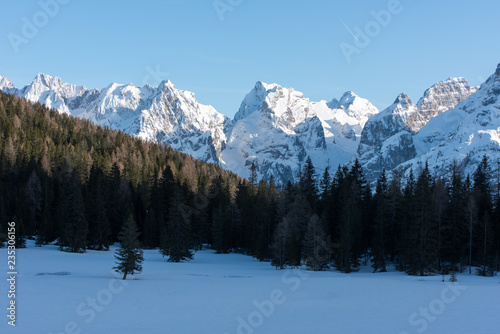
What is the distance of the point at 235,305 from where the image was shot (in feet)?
81.3

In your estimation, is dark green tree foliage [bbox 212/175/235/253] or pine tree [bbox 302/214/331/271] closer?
pine tree [bbox 302/214/331/271]

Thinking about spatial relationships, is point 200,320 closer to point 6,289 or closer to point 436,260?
point 6,289

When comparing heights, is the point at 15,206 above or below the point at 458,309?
above

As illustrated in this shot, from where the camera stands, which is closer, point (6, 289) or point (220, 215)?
point (6, 289)

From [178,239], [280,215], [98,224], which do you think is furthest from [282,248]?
[98,224]

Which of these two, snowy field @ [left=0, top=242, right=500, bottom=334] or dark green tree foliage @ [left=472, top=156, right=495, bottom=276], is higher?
dark green tree foliage @ [left=472, top=156, right=495, bottom=276]

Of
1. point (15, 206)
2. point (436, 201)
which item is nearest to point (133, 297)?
point (436, 201)

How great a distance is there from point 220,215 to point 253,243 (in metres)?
8.27

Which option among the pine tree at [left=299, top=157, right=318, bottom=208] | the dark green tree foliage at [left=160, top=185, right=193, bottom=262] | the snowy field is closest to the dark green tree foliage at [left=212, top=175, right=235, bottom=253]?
the dark green tree foliage at [left=160, top=185, right=193, bottom=262]

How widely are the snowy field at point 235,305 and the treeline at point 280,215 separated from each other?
9464 mm

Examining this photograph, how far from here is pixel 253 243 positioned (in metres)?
68.6

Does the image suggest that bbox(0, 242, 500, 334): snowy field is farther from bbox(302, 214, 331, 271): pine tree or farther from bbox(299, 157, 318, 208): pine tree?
bbox(299, 157, 318, 208): pine tree

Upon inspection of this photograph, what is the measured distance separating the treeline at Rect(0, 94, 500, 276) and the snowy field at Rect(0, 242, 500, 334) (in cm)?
946

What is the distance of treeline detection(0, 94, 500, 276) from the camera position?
165 ft
